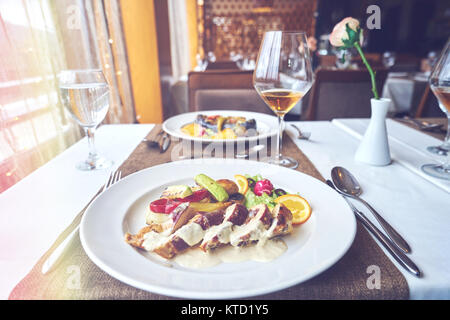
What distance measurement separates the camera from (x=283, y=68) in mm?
835

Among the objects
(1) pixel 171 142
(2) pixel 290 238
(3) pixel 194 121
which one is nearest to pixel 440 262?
(2) pixel 290 238

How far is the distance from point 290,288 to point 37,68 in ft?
5.82

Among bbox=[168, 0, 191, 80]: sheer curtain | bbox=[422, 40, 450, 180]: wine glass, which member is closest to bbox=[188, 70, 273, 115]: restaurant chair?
bbox=[422, 40, 450, 180]: wine glass

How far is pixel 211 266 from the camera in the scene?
0.46 metres

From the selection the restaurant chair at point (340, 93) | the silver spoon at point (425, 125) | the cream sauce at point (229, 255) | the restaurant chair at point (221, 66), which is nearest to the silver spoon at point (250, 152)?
the cream sauce at point (229, 255)

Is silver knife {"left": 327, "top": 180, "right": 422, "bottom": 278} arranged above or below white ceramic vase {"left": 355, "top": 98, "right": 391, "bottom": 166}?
below

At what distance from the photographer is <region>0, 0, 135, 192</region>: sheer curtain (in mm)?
1307

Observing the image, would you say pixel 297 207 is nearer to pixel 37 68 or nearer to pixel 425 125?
pixel 425 125

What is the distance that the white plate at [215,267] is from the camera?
15.0 inches

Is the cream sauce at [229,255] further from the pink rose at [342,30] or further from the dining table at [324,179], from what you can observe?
the pink rose at [342,30]

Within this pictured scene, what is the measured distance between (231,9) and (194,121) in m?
8.85

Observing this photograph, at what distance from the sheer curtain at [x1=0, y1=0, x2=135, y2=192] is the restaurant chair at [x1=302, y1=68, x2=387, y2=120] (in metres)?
1.80

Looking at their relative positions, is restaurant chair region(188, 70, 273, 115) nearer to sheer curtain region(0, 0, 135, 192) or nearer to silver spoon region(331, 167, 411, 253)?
sheer curtain region(0, 0, 135, 192)

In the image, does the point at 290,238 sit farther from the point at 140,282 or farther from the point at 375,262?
the point at 140,282
